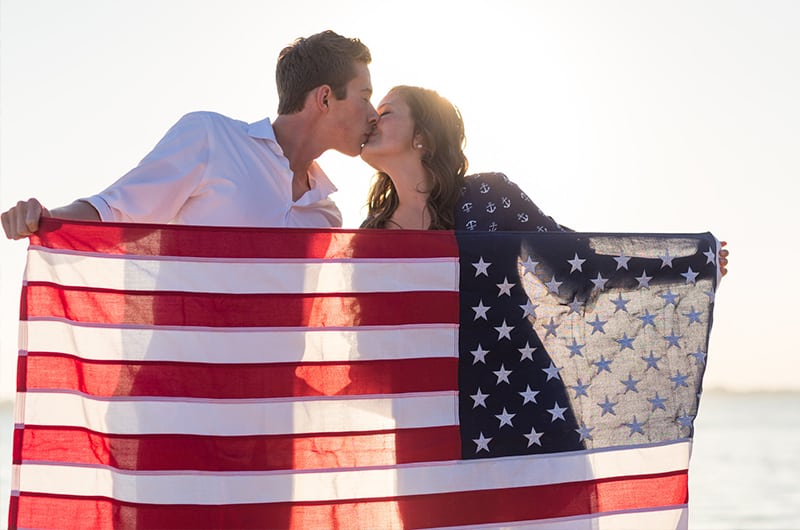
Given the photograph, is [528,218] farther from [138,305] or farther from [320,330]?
[138,305]

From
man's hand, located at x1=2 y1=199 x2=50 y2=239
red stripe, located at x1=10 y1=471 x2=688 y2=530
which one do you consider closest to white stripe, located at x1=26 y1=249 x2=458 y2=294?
man's hand, located at x1=2 y1=199 x2=50 y2=239

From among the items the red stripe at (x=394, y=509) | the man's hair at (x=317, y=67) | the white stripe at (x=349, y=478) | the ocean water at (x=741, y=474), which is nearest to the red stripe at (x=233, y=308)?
the white stripe at (x=349, y=478)

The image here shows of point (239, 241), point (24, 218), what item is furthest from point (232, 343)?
point (24, 218)

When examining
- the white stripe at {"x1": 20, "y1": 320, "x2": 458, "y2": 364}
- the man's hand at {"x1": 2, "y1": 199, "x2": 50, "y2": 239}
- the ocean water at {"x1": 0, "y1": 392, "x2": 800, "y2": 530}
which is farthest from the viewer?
the ocean water at {"x1": 0, "y1": 392, "x2": 800, "y2": 530}

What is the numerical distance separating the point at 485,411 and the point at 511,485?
305 mm

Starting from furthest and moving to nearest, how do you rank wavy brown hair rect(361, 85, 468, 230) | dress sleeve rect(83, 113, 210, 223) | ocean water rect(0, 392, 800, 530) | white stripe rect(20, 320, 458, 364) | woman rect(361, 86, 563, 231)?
ocean water rect(0, 392, 800, 530) → wavy brown hair rect(361, 85, 468, 230) → woman rect(361, 86, 563, 231) → dress sleeve rect(83, 113, 210, 223) → white stripe rect(20, 320, 458, 364)

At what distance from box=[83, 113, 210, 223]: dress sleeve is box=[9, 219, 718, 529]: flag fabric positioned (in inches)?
9.1

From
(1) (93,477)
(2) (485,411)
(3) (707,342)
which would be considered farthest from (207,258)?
(3) (707,342)

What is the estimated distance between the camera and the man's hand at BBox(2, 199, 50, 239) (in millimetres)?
4266

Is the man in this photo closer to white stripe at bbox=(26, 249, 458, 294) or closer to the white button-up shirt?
the white button-up shirt

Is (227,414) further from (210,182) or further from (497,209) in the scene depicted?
(497,209)

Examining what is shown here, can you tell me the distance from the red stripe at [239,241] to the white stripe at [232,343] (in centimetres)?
29

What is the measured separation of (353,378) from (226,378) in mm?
481

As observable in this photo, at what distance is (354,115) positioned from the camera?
5391 mm
